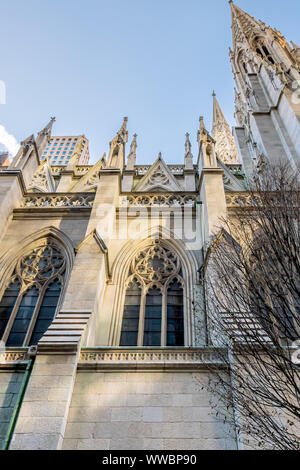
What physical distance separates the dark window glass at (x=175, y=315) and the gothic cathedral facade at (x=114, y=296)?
1.2 inches

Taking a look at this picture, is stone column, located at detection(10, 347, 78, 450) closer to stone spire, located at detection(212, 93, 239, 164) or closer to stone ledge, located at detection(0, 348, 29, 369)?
stone ledge, located at detection(0, 348, 29, 369)

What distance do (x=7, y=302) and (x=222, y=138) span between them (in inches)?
974

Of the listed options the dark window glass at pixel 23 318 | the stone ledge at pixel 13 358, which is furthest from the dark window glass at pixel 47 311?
the stone ledge at pixel 13 358

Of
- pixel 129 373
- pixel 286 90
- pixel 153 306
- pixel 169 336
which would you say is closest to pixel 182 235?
pixel 153 306

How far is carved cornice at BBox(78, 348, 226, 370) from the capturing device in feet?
22.3

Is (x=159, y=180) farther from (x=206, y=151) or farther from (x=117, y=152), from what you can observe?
(x=206, y=151)

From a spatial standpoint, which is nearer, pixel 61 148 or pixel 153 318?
pixel 153 318

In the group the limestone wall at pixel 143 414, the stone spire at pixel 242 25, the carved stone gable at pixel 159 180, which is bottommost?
the limestone wall at pixel 143 414

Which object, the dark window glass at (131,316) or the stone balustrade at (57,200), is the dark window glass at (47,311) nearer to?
the dark window glass at (131,316)

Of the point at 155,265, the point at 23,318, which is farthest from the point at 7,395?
the point at 155,265

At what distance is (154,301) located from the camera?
32.3ft

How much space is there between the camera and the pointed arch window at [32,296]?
920cm

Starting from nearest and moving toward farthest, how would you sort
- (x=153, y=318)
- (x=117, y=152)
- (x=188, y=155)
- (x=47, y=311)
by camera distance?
(x=153, y=318), (x=47, y=311), (x=117, y=152), (x=188, y=155)

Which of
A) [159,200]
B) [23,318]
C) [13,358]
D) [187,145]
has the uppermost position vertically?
[187,145]
